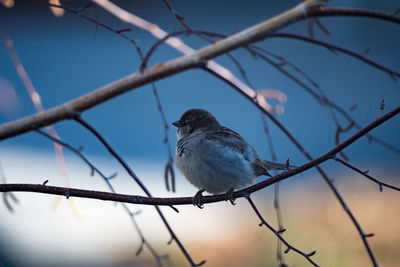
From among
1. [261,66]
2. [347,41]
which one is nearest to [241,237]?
[261,66]

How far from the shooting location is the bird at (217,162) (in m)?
2.54

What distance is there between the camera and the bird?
8.35 ft

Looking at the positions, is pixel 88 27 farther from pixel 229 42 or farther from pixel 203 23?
pixel 229 42

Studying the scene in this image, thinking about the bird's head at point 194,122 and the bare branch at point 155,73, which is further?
the bird's head at point 194,122

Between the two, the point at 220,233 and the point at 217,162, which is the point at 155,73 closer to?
the point at 217,162

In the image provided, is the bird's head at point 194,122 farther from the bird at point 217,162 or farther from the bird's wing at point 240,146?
the bird's wing at point 240,146

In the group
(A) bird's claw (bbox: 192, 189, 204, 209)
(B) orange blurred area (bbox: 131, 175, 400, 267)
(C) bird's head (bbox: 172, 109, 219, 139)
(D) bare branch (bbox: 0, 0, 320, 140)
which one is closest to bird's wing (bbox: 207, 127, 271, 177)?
(C) bird's head (bbox: 172, 109, 219, 139)

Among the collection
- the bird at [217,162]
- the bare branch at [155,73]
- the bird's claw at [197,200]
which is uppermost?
the bird at [217,162]

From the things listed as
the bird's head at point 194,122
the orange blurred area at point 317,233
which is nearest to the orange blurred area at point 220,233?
the orange blurred area at point 317,233

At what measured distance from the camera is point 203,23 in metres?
7.01

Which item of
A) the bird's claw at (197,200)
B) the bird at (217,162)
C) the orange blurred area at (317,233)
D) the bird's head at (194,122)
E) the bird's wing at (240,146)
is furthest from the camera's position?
the orange blurred area at (317,233)

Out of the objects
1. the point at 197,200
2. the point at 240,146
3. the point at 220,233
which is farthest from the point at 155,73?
the point at 220,233

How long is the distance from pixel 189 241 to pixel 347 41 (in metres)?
4.45

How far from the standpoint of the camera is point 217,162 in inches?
101
